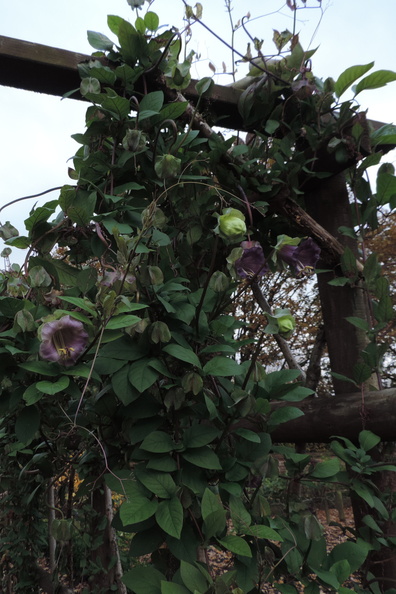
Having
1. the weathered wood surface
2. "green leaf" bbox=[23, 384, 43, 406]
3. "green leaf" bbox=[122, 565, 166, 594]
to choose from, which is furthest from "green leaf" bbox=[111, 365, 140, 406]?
the weathered wood surface

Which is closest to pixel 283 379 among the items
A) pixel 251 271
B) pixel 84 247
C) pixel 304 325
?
pixel 251 271

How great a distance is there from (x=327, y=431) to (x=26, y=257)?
753 mm

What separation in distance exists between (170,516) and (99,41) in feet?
3.12

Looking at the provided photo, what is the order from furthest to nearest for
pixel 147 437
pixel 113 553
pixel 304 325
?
1. pixel 304 325
2. pixel 113 553
3. pixel 147 437

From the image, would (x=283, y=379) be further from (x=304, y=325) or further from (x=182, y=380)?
(x=304, y=325)

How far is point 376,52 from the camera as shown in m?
1.09

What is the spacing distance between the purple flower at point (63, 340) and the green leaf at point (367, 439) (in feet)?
2.06

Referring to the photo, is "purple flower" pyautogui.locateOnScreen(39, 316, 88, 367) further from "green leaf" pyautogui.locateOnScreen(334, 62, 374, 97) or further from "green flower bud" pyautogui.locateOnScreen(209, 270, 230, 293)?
"green leaf" pyautogui.locateOnScreen(334, 62, 374, 97)

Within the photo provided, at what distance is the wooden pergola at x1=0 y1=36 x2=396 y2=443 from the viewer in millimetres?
1000

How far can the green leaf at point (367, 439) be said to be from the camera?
0.92 m

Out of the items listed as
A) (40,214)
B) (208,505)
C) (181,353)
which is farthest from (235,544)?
(40,214)

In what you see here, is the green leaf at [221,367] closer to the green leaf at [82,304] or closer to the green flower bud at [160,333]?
the green flower bud at [160,333]

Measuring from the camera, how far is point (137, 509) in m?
0.60

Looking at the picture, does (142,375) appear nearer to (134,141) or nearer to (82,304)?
(82,304)
